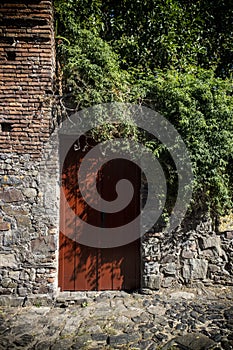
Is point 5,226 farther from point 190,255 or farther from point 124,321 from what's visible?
point 190,255

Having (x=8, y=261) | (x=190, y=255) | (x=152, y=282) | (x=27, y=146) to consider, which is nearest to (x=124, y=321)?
(x=152, y=282)

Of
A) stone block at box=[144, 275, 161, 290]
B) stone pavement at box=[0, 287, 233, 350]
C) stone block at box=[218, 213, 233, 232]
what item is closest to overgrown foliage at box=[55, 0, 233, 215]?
stone block at box=[218, 213, 233, 232]

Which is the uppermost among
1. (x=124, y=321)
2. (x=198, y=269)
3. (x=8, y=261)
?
(x=8, y=261)

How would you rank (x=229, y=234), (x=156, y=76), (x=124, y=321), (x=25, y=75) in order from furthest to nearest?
(x=156, y=76), (x=229, y=234), (x=25, y=75), (x=124, y=321)

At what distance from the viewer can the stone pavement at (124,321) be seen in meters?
2.90

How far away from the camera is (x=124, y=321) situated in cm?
336

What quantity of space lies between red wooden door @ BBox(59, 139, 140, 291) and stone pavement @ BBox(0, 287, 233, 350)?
0.73 feet

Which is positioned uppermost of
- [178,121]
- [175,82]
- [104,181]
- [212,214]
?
[175,82]

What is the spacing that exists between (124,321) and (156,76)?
3.67 meters

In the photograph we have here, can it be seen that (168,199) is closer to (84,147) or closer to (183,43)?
(84,147)

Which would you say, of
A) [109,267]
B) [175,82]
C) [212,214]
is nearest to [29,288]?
[109,267]

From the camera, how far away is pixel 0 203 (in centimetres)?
405

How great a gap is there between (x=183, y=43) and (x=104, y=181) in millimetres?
3100

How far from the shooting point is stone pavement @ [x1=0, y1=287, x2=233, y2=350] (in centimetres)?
290
